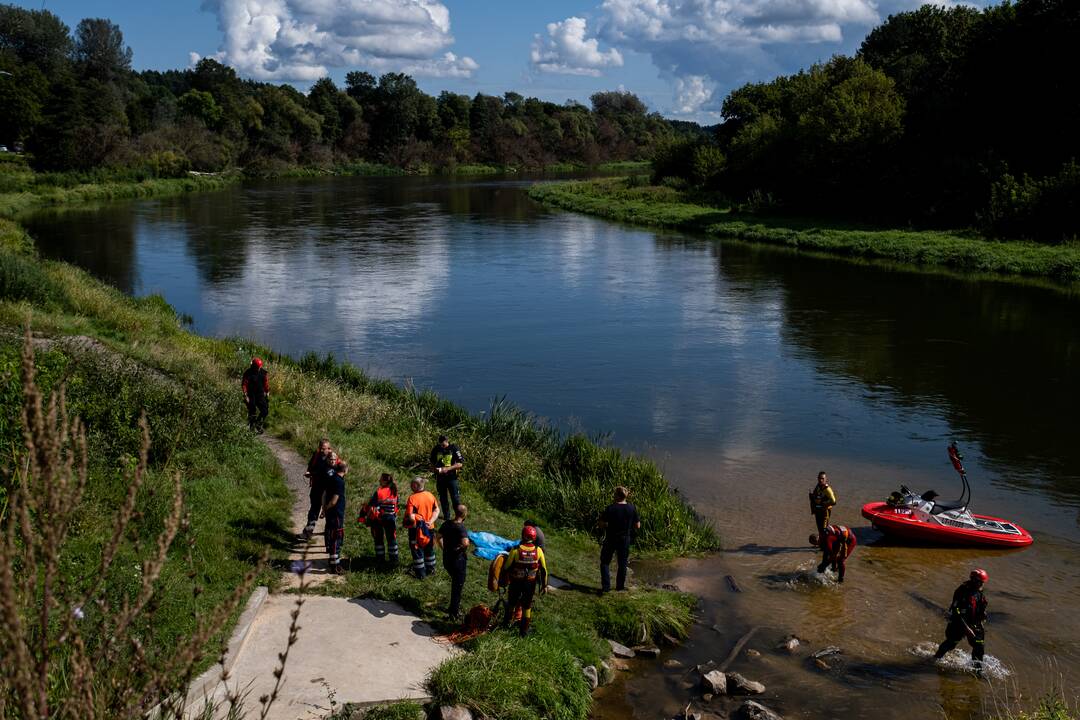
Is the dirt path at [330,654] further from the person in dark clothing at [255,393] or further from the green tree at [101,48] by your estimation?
the green tree at [101,48]

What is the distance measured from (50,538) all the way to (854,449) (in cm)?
2081

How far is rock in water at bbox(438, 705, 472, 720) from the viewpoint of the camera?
9688mm

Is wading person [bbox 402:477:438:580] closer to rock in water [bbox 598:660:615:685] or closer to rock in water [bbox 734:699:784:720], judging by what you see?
rock in water [bbox 598:660:615:685]

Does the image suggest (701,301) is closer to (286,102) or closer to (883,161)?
(883,161)

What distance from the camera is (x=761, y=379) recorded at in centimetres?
2781

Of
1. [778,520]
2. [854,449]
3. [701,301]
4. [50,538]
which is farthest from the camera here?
[701,301]

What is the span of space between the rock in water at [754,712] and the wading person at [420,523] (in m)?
4.54

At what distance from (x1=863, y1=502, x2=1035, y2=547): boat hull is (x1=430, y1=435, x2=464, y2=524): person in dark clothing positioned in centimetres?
786

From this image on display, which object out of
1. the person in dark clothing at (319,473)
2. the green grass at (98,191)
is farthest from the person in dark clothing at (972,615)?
the green grass at (98,191)

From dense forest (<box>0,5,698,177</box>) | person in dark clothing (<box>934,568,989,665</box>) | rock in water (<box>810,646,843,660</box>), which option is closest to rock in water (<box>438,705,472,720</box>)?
rock in water (<box>810,646,843,660</box>)

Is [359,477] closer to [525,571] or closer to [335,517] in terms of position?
[335,517]

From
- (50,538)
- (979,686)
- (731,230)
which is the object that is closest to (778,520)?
(979,686)

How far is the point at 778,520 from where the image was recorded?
58.9 ft

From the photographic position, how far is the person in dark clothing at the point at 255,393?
17922 millimetres
